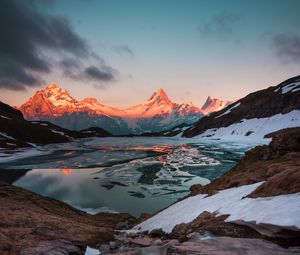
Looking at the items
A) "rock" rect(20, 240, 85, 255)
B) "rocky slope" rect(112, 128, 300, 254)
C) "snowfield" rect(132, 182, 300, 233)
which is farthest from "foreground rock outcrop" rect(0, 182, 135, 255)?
"snowfield" rect(132, 182, 300, 233)

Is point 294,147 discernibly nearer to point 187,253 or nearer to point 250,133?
point 187,253

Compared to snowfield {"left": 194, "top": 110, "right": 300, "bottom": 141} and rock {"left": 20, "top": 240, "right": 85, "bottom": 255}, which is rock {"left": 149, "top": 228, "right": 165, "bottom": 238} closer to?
rock {"left": 20, "top": 240, "right": 85, "bottom": 255}

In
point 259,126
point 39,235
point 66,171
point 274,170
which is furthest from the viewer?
point 259,126

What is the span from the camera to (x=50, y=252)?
12.9 metres

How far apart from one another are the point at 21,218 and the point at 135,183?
35679 millimetres

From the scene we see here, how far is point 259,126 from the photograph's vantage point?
177 metres

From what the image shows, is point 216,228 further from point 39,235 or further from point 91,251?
point 39,235

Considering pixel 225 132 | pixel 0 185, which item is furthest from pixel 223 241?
pixel 225 132

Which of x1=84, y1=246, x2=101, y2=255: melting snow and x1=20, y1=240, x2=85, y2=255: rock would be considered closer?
x1=20, y1=240, x2=85, y2=255: rock

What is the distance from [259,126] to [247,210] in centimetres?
17273

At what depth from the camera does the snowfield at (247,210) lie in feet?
37.8

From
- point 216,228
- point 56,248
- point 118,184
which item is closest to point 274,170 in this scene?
point 216,228

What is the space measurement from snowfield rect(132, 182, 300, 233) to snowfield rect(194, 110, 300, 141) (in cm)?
13846

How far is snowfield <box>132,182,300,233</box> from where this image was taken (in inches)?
454
